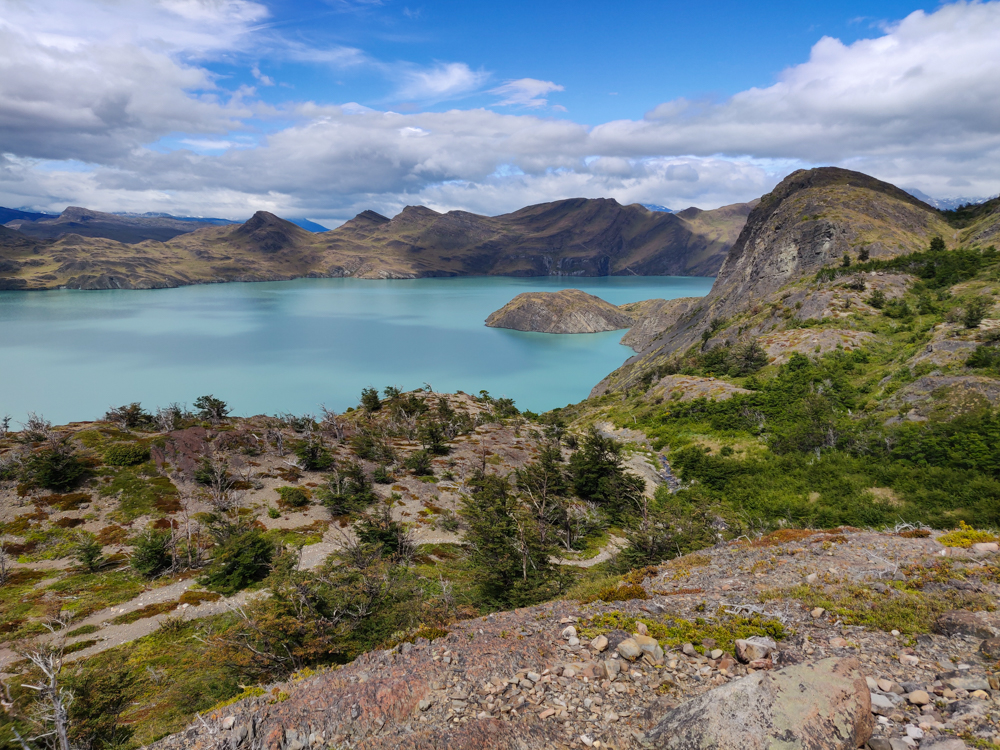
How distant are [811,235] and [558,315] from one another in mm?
88339

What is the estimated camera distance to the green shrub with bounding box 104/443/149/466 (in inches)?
1246

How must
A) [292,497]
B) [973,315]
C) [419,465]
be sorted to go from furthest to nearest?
[419,465] < [973,315] < [292,497]

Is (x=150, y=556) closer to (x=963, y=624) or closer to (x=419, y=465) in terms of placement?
(x=419, y=465)

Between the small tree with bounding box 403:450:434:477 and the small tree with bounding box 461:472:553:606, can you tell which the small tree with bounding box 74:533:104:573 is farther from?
the small tree with bounding box 461:472:553:606

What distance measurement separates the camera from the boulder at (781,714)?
5.87 metres

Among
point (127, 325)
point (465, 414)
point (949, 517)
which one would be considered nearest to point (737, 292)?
point (465, 414)

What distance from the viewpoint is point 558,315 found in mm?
149125

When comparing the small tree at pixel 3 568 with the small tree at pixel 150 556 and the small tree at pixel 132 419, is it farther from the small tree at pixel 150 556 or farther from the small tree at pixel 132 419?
the small tree at pixel 132 419

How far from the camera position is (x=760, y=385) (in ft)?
126

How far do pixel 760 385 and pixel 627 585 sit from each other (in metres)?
32.7

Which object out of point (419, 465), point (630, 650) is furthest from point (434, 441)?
point (630, 650)

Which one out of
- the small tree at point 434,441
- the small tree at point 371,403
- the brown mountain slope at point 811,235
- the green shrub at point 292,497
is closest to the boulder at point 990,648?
the green shrub at point 292,497

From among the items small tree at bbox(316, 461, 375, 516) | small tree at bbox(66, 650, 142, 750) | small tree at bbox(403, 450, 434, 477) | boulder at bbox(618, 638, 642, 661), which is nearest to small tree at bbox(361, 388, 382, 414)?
small tree at bbox(403, 450, 434, 477)

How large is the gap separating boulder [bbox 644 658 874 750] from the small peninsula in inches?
5620
